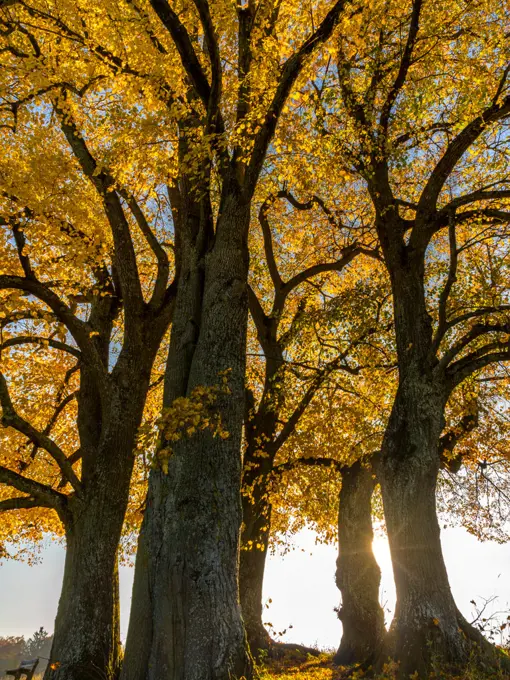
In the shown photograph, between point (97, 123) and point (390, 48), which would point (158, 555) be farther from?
point (390, 48)

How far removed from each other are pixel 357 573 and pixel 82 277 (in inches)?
435

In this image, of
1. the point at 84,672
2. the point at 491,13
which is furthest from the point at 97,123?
the point at 84,672

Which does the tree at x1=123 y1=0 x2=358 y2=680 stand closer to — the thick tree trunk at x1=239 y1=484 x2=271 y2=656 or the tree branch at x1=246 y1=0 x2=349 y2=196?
the tree branch at x1=246 y1=0 x2=349 y2=196

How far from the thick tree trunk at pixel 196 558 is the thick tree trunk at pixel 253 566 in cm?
631

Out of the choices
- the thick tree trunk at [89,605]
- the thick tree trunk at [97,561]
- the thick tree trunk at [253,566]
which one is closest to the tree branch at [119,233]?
the thick tree trunk at [97,561]

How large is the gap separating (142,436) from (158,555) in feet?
4.69

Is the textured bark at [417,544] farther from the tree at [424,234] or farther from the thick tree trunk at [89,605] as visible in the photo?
the thick tree trunk at [89,605]

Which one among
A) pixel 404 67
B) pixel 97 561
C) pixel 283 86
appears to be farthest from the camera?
pixel 404 67

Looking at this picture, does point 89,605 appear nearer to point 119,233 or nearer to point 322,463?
point 119,233

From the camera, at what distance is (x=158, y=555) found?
6.22m

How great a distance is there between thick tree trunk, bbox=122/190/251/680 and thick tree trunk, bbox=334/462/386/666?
747cm

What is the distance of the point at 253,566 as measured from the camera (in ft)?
42.5

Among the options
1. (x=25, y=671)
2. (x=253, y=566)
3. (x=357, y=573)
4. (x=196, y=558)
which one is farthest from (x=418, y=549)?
(x=25, y=671)

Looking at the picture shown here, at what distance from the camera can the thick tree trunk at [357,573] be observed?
1354cm
